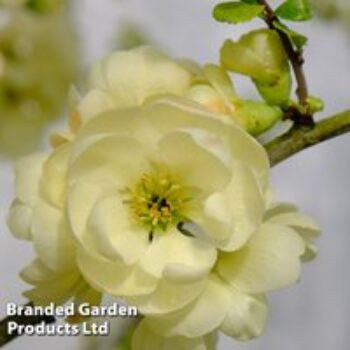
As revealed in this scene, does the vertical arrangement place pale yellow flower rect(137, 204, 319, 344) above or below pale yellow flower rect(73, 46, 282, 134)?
below

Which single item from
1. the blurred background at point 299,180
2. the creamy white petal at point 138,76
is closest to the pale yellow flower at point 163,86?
the creamy white petal at point 138,76

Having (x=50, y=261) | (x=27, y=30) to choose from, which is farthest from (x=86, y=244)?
(x=27, y=30)

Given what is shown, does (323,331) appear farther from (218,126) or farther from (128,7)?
(218,126)

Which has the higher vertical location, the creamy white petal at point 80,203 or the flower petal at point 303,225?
the creamy white petal at point 80,203

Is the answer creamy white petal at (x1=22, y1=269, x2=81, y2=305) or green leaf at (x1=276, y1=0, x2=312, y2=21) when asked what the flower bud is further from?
creamy white petal at (x1=22, y1=269, x2=81, y2=305)

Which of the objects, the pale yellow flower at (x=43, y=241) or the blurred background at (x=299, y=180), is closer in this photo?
the pale yellow flower at (x=43, y=241)

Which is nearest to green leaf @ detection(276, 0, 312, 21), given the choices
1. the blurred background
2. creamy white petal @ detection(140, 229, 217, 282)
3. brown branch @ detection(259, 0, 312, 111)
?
brown branch @ detection(259, 0, 312, 111)

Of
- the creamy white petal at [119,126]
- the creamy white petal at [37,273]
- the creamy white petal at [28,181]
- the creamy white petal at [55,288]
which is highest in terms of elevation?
the creamy white petal at [119,126]

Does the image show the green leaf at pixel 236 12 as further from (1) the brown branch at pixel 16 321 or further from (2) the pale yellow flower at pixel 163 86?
(1) the brown branch at pixel 16 321
